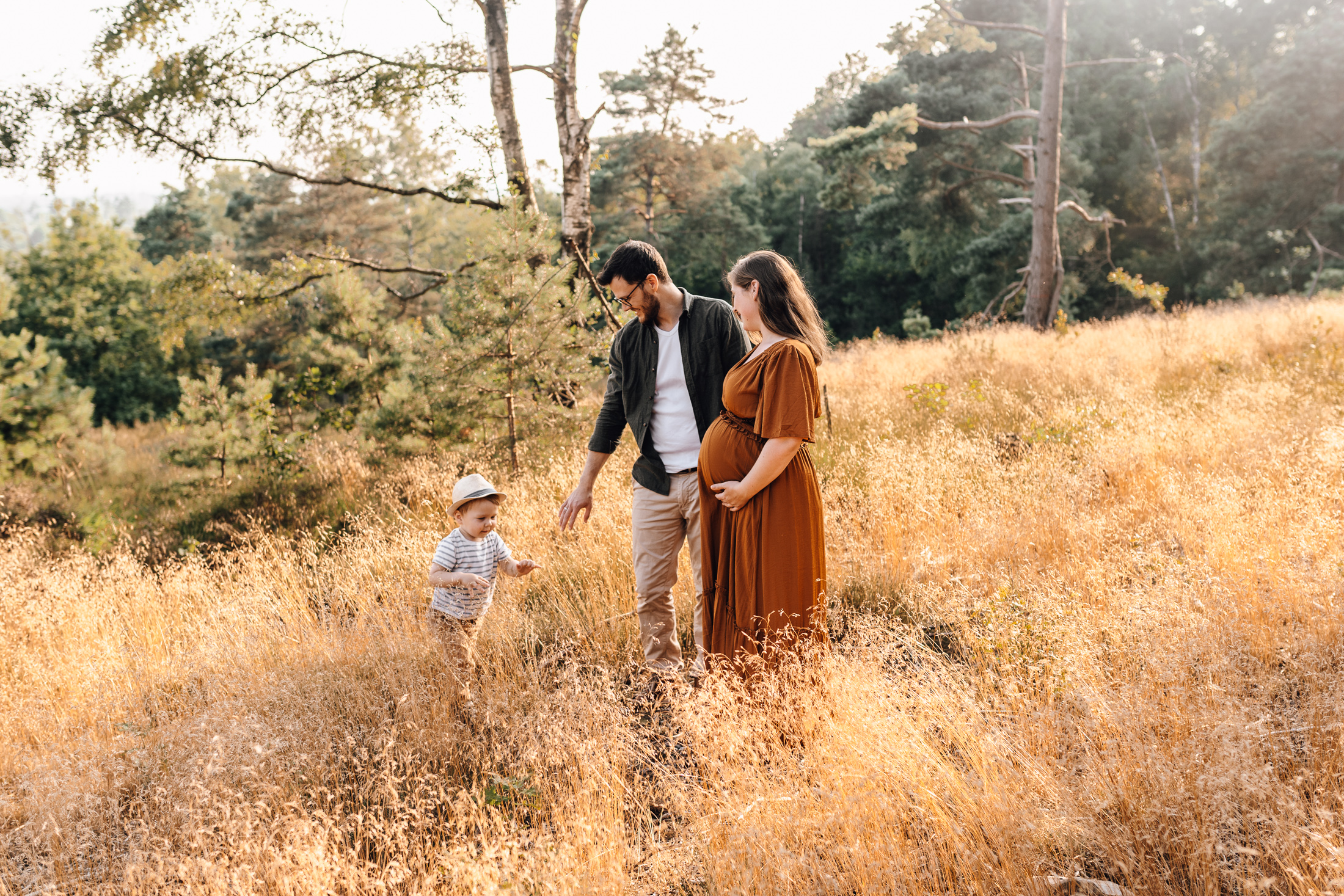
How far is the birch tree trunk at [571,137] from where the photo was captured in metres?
7.61

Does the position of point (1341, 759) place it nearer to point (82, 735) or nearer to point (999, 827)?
point (999, 827)

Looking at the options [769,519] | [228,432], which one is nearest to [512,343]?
[769,519]

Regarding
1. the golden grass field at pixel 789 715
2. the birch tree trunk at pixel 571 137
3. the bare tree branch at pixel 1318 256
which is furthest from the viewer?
the bare tree branch at pixel 1318 256

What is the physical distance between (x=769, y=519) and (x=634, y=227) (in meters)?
26.3

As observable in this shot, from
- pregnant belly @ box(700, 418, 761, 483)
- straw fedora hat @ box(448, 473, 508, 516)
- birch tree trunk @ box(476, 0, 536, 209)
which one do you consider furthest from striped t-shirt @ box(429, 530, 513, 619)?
birch tree trunk @ box(476, 0, 536, 209)

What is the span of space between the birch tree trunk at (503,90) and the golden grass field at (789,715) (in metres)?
4.56

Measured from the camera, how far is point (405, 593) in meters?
4.41

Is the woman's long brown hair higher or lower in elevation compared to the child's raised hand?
higher

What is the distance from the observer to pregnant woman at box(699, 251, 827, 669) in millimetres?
2697

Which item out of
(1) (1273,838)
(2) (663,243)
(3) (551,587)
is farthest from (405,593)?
(2) (663,243)

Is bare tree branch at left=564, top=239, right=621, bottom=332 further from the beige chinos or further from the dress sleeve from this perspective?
the dress sleeve

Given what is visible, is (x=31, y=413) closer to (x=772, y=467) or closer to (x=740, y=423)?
(x=740, y=423)

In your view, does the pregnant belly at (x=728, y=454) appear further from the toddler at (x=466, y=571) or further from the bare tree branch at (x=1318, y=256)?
the bare tree branch at (x=1318, y=256)

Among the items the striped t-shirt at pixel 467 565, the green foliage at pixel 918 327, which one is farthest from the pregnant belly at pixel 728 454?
the green foliage at pixel 918 327
